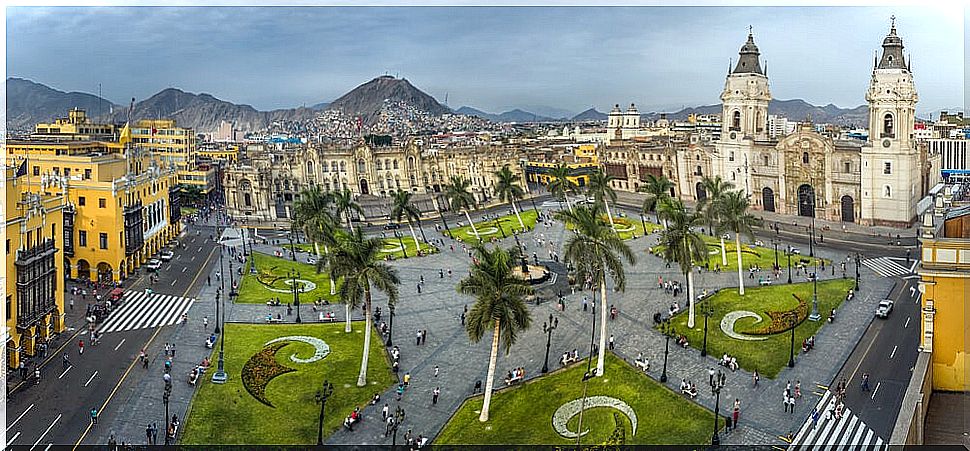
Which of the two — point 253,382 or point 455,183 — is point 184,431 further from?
point 455,183

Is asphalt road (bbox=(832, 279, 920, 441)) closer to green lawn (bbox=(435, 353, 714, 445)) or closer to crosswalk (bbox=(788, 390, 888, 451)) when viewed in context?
crosswalk (bbox=(788, 390, 888, 451))

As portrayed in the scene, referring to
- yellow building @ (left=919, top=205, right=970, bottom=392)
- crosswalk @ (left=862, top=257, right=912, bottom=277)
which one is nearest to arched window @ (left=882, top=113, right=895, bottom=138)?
crosswalk @ (left=862, top=257, right=912, bottom=277)

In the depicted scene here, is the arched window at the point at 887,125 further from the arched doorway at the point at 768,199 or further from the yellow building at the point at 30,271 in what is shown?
the yellow building at the point at 30,271

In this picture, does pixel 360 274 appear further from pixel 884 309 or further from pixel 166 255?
pixel 166 255

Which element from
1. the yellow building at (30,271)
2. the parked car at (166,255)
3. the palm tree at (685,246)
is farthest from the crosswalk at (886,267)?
the parked car at (166,255)

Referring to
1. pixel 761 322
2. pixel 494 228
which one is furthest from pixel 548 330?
pixel 494 228
